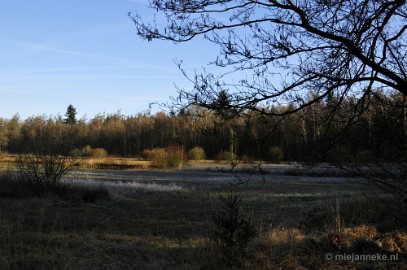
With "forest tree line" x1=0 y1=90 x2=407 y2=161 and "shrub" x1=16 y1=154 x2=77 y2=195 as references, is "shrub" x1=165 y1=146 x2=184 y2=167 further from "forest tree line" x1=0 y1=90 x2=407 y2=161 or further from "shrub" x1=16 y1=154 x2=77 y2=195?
"forest tree line" x1=0 y1=90 x2=407 y2=161

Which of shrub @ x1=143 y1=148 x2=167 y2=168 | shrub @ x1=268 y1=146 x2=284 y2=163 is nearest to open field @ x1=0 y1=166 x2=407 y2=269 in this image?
shrub @ x1=268 y1=146 x2=284 y2=163

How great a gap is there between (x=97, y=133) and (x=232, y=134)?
111662 millimetres

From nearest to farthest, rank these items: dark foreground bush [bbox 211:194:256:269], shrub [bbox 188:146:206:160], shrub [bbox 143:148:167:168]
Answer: dark foreground bush [bbox 211:194:256:269], shrub [bbox 143:148:167:168], shrub [bbox 188:146:206:160]

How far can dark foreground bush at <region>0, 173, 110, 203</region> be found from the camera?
19922 millimetres

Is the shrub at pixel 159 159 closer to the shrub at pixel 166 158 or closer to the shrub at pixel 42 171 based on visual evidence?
the shrub at pixel 166 158

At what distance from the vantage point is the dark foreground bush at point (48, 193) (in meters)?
19.9

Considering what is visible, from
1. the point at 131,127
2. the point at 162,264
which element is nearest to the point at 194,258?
the point at 162,264

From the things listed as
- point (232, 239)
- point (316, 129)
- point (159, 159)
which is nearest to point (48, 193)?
point (232, 239)

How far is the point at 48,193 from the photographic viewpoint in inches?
791

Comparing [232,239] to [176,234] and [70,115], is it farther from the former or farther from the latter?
[70,115]

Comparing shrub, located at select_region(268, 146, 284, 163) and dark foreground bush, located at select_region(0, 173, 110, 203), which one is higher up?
shrub, located at select_region(268, 146, 284, 163)

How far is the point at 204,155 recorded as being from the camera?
71.2m

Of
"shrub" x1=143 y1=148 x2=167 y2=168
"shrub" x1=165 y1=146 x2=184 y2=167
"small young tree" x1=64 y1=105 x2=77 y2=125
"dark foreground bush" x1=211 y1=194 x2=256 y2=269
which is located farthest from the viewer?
"small young tree" x1=64 y1=105 x2=77 y2=125

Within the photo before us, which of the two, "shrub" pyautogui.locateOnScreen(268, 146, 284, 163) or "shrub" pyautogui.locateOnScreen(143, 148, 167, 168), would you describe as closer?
"shrub" pyautogui.locateOnScreen(268, 146, 284, 163)
